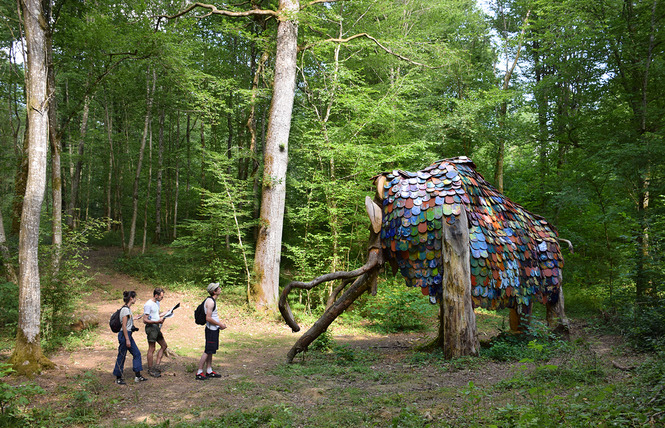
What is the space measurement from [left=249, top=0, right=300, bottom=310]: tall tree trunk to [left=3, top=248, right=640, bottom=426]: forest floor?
275 cm

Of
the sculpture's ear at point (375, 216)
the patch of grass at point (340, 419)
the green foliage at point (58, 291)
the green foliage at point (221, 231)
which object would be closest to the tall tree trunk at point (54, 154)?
the green foliage at point (58, 291)

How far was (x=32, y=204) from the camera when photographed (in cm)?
561

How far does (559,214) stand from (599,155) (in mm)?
5177

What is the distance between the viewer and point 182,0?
53.0ft

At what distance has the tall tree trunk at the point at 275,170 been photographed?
1118cm

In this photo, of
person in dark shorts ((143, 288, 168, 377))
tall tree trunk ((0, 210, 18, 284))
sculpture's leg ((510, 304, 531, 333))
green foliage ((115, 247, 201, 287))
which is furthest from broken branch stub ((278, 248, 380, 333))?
green foliage ((115, 247, 201, 287))

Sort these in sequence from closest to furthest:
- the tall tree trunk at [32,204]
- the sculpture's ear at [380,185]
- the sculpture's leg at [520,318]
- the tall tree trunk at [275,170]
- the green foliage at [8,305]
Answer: the tall tree trunk at [32,204]
the sculpture's ear at [380,185]
the sculpture's leg at [520,318]
the green foliage at [8,305]
the tall tree trunk at [275,170]

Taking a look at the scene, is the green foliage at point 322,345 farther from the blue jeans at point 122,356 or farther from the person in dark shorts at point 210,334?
the blue jeans at point 122,356

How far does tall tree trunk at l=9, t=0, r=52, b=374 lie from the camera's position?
5527mm

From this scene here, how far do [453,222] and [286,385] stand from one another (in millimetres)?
3341

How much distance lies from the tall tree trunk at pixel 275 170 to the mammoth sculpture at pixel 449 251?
16.1ft

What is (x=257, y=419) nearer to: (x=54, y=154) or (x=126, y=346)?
(x=126, y=346)

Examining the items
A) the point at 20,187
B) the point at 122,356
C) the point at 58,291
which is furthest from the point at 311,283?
the point at 20,187

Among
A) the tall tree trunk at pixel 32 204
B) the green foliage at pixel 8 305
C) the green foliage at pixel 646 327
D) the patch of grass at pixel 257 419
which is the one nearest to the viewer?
the patch of grass at pixel 257 419
